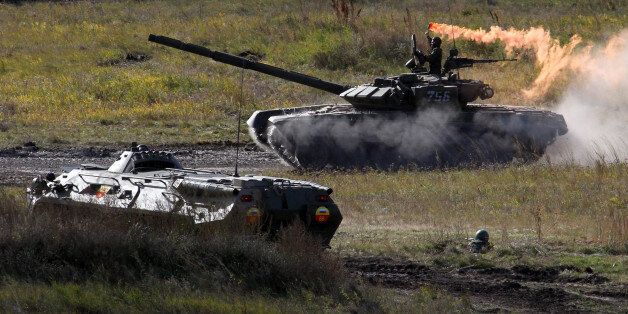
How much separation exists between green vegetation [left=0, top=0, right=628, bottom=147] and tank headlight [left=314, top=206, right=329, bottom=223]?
46.7 ft

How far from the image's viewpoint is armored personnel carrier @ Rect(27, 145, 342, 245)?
44.5 feet

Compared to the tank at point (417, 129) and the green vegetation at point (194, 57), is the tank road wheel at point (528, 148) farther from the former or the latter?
the green vegetation at point (194, 57)

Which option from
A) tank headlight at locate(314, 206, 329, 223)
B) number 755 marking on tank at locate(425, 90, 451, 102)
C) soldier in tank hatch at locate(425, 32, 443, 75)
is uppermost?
soldier in tank hatch at locate(425, 32, 443, 75)

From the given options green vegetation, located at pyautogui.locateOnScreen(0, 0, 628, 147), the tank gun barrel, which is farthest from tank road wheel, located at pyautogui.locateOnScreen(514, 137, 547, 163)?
green vegetation, located at pyautogui.locateOnScreen(0, 0, 628, 147)

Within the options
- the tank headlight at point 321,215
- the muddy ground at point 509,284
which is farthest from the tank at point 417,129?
the tank headlight at point 321,215

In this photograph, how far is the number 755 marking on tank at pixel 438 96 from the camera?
77.1 ft

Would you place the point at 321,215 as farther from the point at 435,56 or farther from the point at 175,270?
the point at 435,56

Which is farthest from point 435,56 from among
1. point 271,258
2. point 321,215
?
point 271,258

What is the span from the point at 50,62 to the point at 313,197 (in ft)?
79.2

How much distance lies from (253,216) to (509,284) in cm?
265

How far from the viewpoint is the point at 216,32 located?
39219 mm

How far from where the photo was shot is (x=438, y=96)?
23500 mm

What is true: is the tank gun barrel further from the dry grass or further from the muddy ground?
the muddy ground

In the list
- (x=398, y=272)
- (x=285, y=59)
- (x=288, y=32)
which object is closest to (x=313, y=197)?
(x=398, y=272)
